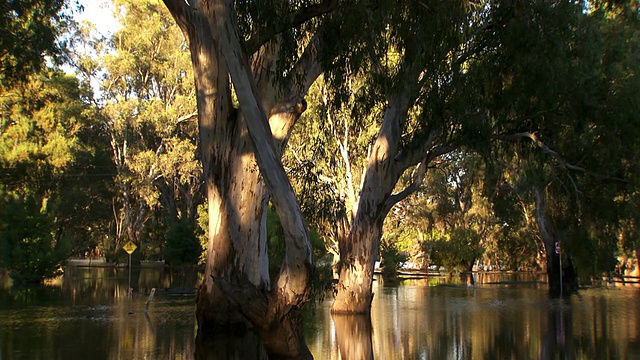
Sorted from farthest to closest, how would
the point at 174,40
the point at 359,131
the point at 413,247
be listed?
the point at 413,247 < the point at 174,40 < the point at 359,131

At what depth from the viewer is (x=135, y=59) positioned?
53.8 meters

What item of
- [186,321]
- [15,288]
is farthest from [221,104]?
[15,288]

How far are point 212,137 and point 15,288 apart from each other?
73.9 ft

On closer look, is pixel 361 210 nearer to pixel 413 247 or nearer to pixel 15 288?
pixel 15 288

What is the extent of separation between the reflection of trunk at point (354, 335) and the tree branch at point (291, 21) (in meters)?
6.27

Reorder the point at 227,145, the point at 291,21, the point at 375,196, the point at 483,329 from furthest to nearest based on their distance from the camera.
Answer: the point at 375,196
the point at 483,329
the point at 227,145
the point at 291,21

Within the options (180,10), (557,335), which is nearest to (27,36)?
(180,10)

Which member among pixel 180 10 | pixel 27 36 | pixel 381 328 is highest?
pixel 27 36

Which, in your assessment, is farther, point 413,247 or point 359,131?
point 413,247

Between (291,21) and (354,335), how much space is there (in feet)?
23.3

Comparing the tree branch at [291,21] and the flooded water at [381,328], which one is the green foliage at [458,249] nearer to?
the flooded water at [381,328]

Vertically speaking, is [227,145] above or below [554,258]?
above

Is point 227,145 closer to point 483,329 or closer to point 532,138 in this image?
point 483,329

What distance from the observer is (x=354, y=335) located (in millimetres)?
16344
